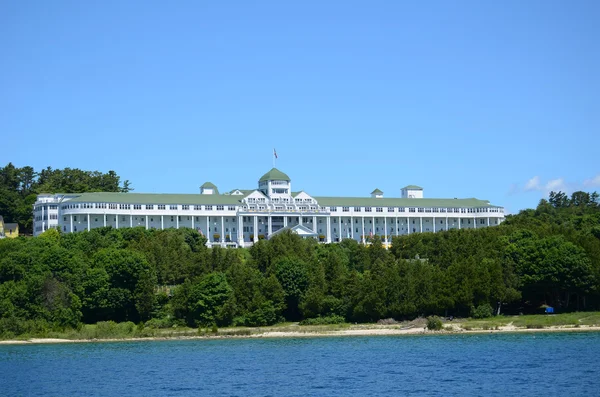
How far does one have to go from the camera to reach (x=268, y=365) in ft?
209

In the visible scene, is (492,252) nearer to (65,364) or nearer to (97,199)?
(65,364)

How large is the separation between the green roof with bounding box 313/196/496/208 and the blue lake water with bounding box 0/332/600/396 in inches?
3182

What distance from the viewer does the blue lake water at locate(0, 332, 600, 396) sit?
5316 cm

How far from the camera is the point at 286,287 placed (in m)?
91.9

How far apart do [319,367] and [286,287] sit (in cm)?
3024

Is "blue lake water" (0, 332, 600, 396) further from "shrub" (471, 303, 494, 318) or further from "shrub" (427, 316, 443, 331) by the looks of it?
"shrub" (471, 303, 494, 318)

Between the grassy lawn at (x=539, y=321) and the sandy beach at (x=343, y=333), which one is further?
the grassy lawn at (x=539, y=321)

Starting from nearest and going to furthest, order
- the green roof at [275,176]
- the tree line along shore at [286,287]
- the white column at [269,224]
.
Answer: the tree line along shore at [286,287] < the white column at [269,224] < the green roof at [275,176]

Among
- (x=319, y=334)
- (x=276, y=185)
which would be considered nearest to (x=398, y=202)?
(x=276, y=185)

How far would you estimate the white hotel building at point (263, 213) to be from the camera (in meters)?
142

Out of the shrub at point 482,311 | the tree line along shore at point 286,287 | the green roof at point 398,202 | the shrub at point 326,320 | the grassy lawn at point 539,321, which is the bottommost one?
the grassy lawn at point 539,321

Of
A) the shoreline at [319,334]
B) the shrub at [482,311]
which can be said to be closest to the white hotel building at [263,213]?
the shoreline at [319,334]

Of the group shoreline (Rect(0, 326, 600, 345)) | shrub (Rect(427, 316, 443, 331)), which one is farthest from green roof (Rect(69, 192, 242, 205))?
shrub (Rect(427, 316, 443, 331))

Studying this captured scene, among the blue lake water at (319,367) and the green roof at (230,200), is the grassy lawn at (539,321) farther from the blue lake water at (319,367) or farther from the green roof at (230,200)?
the green roof at (230,200)
